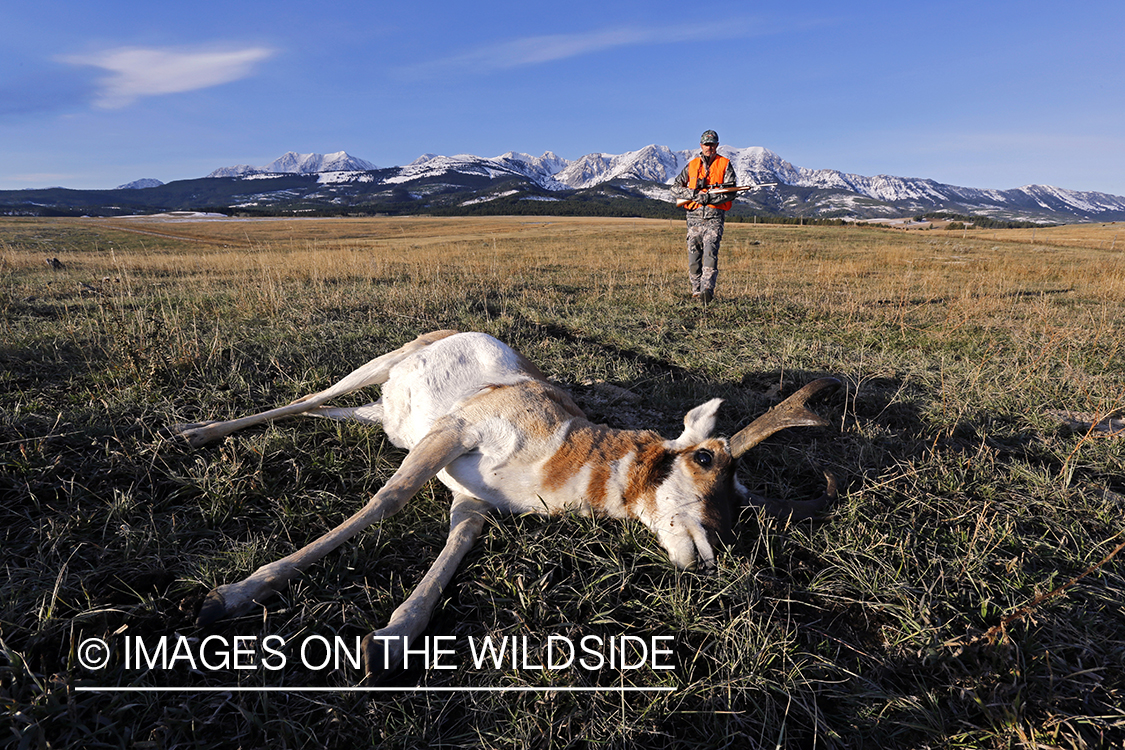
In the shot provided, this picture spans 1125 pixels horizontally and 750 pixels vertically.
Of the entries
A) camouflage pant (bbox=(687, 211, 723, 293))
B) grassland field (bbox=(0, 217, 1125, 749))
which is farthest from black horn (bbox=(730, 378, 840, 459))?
camouflage pant (bbox=(687, 211, 723, 293))

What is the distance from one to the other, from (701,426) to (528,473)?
1131mm

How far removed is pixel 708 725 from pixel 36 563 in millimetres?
3306

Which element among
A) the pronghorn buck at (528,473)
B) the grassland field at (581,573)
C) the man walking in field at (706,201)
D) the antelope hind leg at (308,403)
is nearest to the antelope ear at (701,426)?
the pronghorn buck at (528,473)

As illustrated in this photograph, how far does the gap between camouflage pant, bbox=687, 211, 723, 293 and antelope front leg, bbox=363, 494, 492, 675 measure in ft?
27.7

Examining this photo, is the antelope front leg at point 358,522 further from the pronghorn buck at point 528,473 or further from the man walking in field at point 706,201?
the man walking in field at point 706,201

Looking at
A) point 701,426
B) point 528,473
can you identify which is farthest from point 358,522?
point 701,426

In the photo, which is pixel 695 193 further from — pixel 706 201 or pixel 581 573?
pixel 581 573

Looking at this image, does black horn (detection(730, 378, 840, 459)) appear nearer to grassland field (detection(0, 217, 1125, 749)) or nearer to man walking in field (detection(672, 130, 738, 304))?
grassland field (detection(0, 217, 1125, 749))

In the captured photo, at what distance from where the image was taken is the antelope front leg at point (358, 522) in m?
2.25

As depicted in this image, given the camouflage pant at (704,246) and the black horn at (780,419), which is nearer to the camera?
the black horn at (780,419)

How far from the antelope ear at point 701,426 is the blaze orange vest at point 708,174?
8.22 metres

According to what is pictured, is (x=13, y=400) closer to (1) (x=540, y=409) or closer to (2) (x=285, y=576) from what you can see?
(2) (x=285, y=576)

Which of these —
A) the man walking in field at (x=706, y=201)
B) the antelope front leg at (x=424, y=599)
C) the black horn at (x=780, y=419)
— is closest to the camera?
the antelope front leg at (x=424, y=599)

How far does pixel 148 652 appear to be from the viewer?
207cm
